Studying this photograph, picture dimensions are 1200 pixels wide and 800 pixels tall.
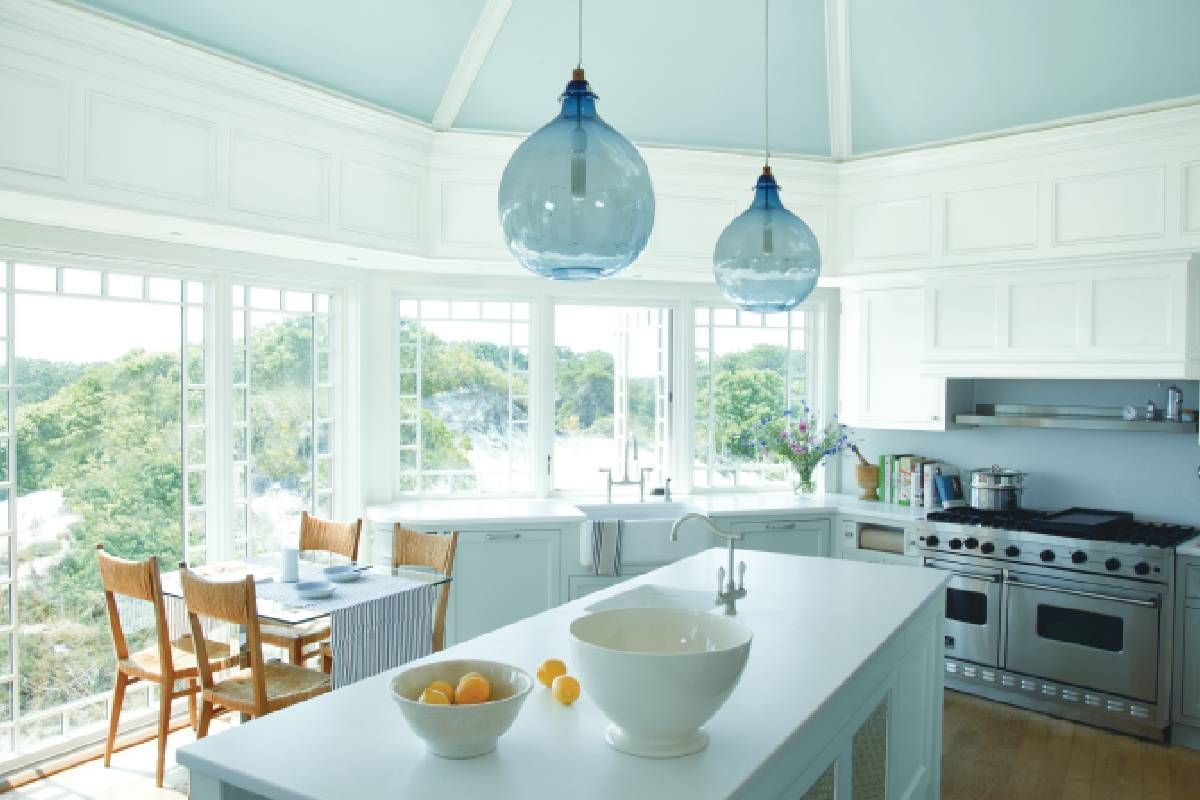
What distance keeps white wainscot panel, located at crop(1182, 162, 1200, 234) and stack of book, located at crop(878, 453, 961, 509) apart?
1699 mm

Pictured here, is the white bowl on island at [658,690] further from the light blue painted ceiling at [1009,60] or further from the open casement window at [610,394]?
the open casement window at [610,394]

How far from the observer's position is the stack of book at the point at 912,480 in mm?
4969

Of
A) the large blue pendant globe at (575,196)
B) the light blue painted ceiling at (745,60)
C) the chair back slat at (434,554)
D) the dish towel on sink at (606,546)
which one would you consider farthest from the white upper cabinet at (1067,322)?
the large blue pendant globe at (575,196)

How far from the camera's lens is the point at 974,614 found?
4449 mm

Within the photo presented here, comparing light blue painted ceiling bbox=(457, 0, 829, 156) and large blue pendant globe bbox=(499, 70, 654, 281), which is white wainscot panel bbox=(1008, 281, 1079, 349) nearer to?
light blue painted ceiling bbox=(457, 0, 829, 156)

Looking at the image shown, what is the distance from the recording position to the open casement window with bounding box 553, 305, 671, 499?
17.6 ft

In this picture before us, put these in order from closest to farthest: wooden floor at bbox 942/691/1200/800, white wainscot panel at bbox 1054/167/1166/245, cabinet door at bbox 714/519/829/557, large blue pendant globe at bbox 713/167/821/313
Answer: large blue pendant globe at bbox 713/167/821/313
wooden floor at bbox 942/691/1200/800
white wainscot panel at bbox 1054/167/1166/245
cabinet door at bbox 714/519/829/557

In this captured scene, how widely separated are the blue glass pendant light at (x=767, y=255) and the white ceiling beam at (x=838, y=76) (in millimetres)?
2000

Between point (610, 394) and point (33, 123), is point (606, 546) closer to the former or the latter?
point (610, 394)

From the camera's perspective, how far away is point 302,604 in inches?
127

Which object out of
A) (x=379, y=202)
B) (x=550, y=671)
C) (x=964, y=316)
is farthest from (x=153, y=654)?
(x=964, y=316)

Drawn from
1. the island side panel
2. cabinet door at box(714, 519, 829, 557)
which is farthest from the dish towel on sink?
the island side panel

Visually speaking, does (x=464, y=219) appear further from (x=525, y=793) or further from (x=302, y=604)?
(x=525, y=793)

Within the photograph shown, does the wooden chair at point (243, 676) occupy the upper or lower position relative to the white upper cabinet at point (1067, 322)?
lower
